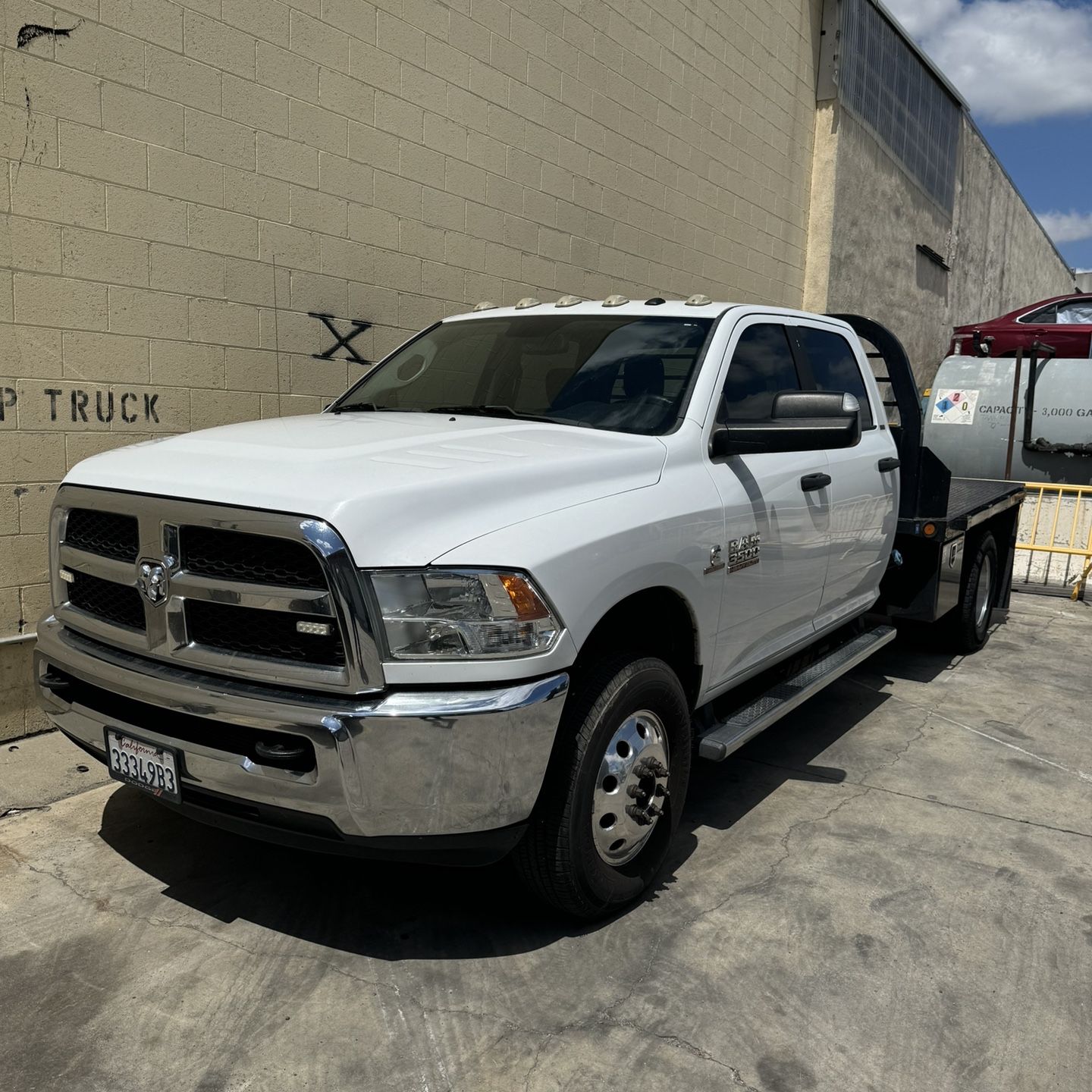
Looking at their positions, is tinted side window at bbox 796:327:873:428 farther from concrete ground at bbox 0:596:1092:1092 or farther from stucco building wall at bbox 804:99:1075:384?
stucco building wall at bbox 804:99:1075:384

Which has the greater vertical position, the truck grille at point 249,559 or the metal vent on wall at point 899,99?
the metal vent on wall at point 899,99

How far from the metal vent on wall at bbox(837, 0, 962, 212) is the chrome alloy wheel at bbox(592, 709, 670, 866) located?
12.1 meters

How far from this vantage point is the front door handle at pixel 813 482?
426cm

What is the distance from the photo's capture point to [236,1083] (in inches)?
98.3

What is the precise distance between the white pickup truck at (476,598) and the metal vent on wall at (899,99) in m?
11.0

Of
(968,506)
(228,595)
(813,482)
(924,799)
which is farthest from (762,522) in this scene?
(968,506)

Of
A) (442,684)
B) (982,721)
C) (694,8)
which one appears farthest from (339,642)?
(694,8)

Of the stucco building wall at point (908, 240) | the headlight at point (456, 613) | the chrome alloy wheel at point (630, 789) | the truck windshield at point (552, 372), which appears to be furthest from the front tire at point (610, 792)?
the stucco building wall at point (908, 240)

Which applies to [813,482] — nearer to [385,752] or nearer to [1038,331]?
[385,752]

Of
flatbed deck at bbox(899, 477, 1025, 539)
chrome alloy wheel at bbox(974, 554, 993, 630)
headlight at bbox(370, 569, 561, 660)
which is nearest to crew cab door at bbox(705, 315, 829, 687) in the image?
headlight at bbox(370, 569, 561, 660)

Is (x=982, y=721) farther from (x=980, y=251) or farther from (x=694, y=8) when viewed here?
(x=980, y=251)

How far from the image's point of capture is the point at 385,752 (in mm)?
2582

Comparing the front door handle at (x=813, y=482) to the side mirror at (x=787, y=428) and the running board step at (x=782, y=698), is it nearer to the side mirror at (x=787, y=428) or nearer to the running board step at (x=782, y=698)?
the side mirror at (x=787, y=428)

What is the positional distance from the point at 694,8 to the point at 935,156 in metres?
9.56
